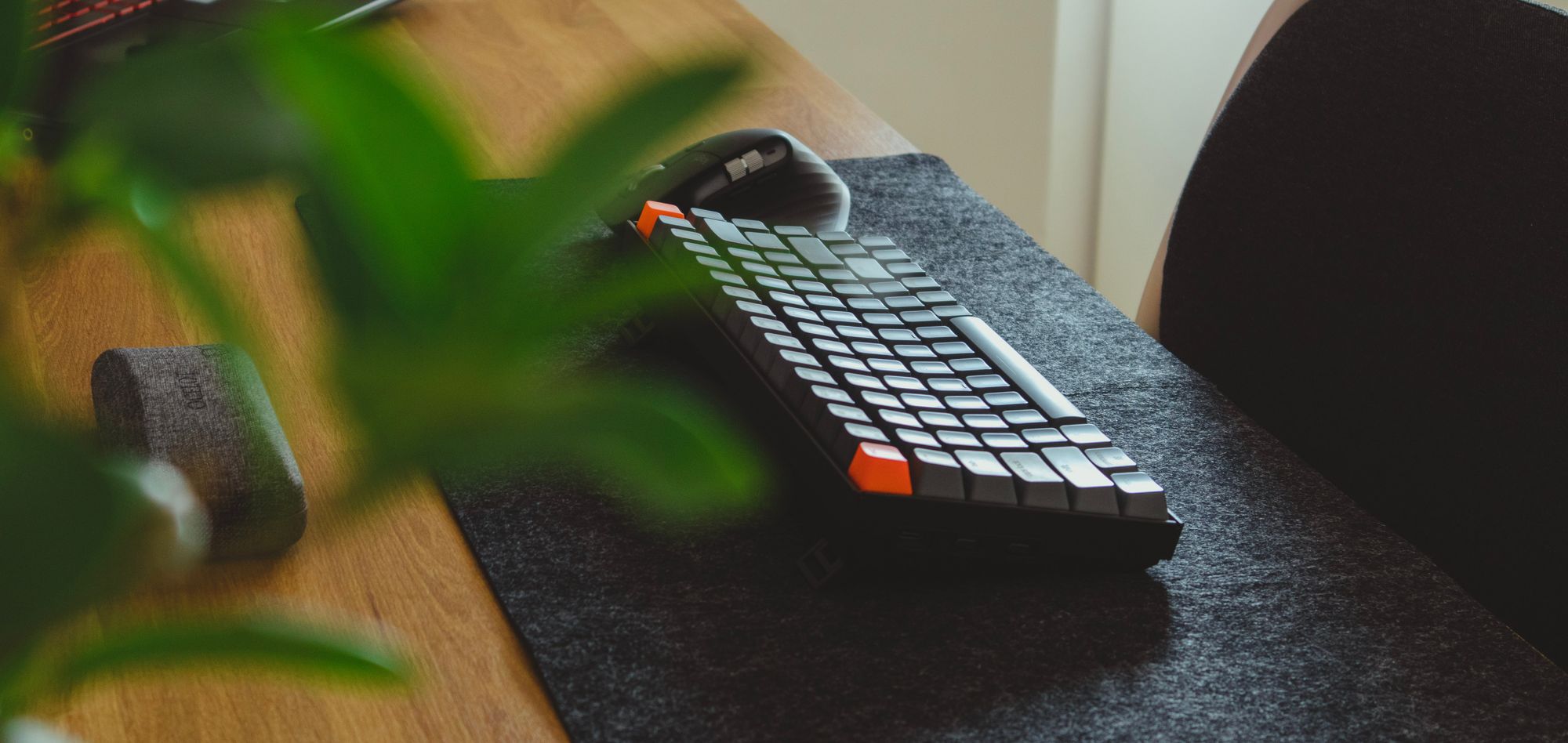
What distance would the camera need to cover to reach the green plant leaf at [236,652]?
13cm

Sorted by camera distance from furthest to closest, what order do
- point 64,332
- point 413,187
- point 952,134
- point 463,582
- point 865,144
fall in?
point 952,134 → point 865,144 → point 64,332 → point 463,582 → point 413,187

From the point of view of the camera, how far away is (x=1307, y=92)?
786 millimetres

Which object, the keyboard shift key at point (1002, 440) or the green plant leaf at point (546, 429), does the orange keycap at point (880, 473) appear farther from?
the green plant leaf at point (546, 429)

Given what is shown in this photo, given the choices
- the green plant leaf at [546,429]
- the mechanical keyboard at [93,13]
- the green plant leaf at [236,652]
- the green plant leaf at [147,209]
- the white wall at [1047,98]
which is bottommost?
the white wall at [1047,98]

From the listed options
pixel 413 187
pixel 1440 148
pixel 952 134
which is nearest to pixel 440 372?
pixel 413 187

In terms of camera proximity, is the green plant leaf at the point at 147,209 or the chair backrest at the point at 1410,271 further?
the chair backrest at the point at 1410,271

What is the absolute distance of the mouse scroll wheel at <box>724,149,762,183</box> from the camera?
74cm

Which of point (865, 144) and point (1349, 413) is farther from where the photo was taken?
point (865, 144)

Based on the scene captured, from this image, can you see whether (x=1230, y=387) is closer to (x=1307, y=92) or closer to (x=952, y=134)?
(x=1307, y=92)

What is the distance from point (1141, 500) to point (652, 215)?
30 cm

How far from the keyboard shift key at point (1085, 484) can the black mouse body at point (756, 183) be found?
0.28 m

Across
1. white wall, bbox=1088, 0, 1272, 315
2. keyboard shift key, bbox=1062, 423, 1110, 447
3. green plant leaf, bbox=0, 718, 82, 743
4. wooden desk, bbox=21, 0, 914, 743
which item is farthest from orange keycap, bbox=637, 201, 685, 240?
white wall, bbox=1088, 0, 1272, 315

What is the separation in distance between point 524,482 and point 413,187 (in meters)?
0.44

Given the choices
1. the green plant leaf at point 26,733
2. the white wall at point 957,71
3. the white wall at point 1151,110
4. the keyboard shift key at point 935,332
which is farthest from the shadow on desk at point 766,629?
the white wall at point 957,71
